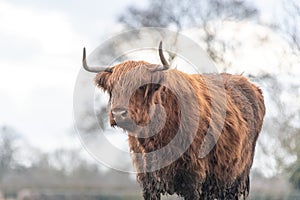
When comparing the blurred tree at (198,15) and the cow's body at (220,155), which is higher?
the blurred tree at (198,15)

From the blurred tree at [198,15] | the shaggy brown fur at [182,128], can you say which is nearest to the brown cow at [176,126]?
the shaggy brown fur at [182,128]

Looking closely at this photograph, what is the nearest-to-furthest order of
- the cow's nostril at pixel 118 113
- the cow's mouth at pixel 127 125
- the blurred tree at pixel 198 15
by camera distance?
the cow's nostril at pixel 118 113 → the cow's mouth at pixel 127 125 → the blurred tree at pixel 198 15

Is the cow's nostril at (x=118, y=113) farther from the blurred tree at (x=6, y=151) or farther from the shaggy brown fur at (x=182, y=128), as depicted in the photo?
the blurred tree at (x=6, y=151)

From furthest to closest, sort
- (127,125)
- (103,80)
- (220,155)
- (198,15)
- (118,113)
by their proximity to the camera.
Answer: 1. (198,15)
2. (220,155)
3. (103,80)
4. (127,125)
5. (118,113)

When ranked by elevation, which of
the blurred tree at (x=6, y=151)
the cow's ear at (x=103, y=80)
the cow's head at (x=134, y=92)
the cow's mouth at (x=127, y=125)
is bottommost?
the cow's mouth at (x=127, y=125)

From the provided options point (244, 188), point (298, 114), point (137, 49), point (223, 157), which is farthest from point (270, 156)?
point (223, 157)

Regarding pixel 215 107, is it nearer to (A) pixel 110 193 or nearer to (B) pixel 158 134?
(B) pixel 158 134

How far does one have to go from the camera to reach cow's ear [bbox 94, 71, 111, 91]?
10569mm

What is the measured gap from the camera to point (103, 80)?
10.6 m

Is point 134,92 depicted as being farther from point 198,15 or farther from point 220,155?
point 198,15

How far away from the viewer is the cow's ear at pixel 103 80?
34.7ft

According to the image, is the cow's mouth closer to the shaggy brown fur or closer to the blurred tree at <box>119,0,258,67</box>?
the shaggy brown fur

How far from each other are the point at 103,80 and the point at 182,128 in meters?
1.16

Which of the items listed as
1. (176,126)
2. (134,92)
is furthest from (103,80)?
(176,126)
